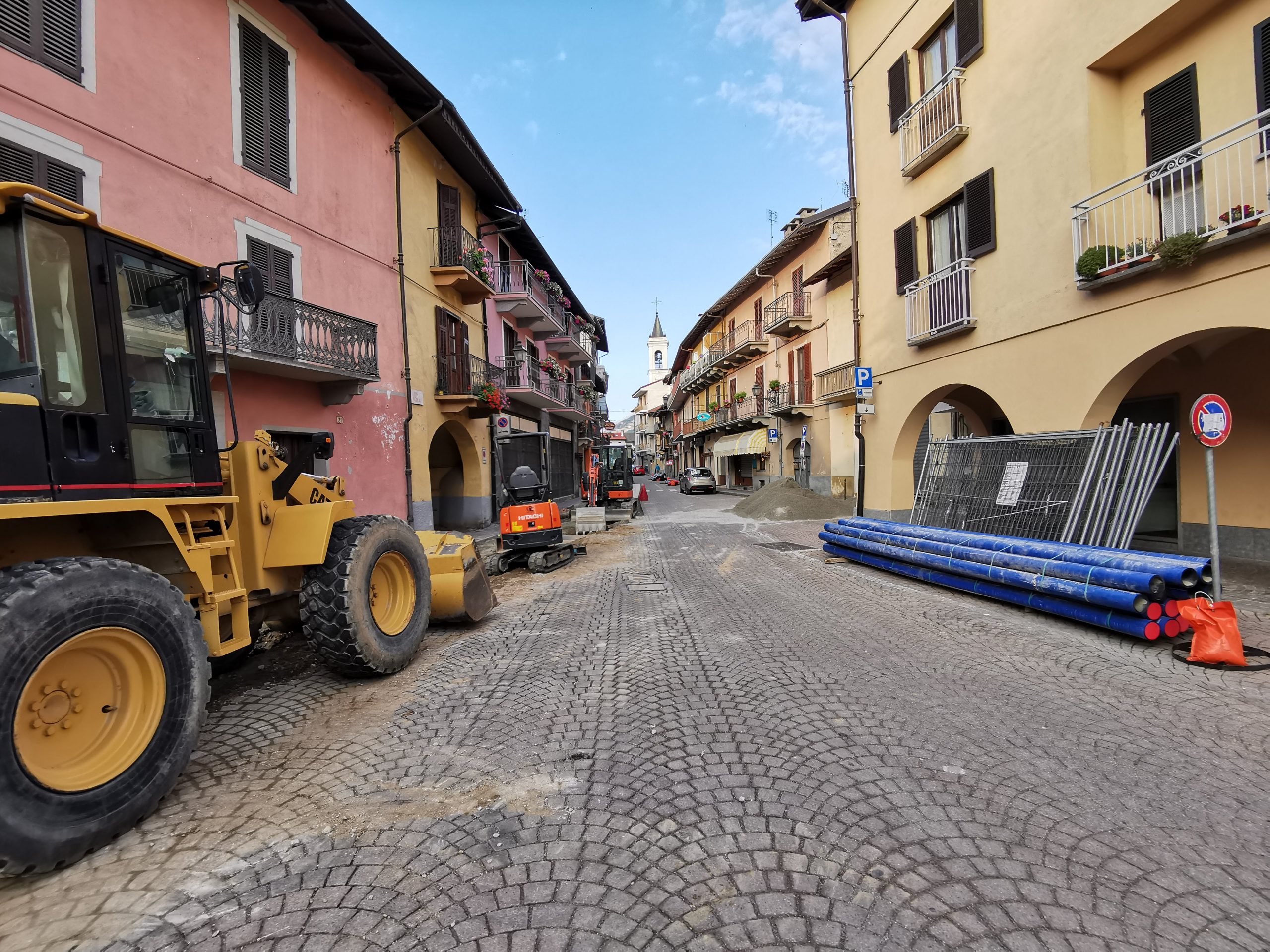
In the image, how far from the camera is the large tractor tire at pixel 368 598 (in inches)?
166

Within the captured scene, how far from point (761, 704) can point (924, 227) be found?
11.0 meters

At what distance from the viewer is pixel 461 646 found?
5.65 metres

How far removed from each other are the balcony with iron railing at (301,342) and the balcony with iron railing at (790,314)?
16554 mm

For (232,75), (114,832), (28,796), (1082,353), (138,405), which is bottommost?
(114,832)

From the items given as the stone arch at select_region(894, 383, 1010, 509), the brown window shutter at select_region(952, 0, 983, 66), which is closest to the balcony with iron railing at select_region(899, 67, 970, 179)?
the brown window shutter at select_region(952, 0, 983, 66)

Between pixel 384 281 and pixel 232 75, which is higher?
pixel 232 75

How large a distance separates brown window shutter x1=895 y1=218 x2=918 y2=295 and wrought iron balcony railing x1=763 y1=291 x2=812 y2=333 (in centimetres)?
1082

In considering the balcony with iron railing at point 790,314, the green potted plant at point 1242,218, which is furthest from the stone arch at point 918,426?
the balcony with iron railing at point 790,314

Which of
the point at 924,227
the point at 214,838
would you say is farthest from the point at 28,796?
the point at 924,227

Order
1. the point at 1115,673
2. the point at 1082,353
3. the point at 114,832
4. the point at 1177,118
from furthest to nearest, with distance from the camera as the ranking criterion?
the point at 1082,353 → the point at 1177,118 → the point at 1115,673 → the point at 114,832

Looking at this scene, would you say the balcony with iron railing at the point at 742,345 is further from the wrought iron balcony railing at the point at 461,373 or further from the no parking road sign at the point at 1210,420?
the no parking road sign at the point at 1210,420

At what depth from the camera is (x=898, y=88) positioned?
39.2 ft

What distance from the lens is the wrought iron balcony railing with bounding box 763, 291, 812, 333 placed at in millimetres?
23203

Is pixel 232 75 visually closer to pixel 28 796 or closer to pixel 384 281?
pixel 384 281
